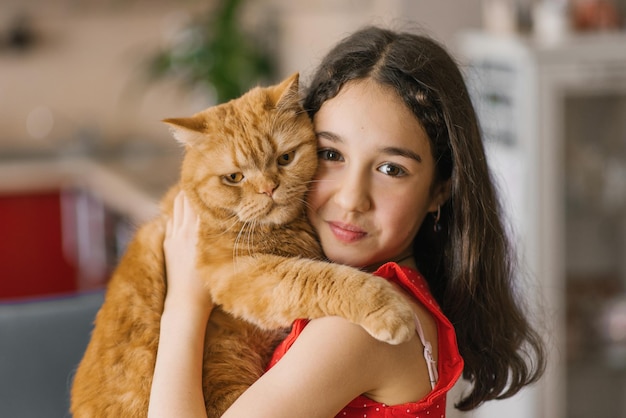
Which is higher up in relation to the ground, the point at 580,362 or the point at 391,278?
the point at 391,278

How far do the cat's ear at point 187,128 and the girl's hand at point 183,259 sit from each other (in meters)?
0.12

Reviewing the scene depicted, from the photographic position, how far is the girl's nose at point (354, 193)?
1.29m

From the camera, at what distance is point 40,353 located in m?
1.85

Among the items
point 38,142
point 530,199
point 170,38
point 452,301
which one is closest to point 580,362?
point 530,199

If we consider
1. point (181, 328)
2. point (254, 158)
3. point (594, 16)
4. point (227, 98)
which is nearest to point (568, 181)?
point (594, 16)

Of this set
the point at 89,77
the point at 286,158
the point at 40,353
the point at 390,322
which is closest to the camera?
the point at 390,322

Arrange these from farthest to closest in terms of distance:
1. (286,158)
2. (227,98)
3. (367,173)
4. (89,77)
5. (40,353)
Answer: (89,77), (227,98), (40,353), (286,158), (367,173)

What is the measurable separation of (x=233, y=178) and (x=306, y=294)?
270 millimetres

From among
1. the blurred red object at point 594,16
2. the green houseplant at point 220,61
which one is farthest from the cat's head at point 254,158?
the green houseplant at point 220,61

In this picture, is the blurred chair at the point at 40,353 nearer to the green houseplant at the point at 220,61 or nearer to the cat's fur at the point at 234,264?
the cat's fur at the point at 234,264

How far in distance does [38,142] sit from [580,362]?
3.31m

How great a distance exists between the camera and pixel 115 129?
16.4 feet

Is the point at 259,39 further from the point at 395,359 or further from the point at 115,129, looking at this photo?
the point at 395,359

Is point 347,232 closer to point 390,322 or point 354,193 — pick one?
point 354,193
